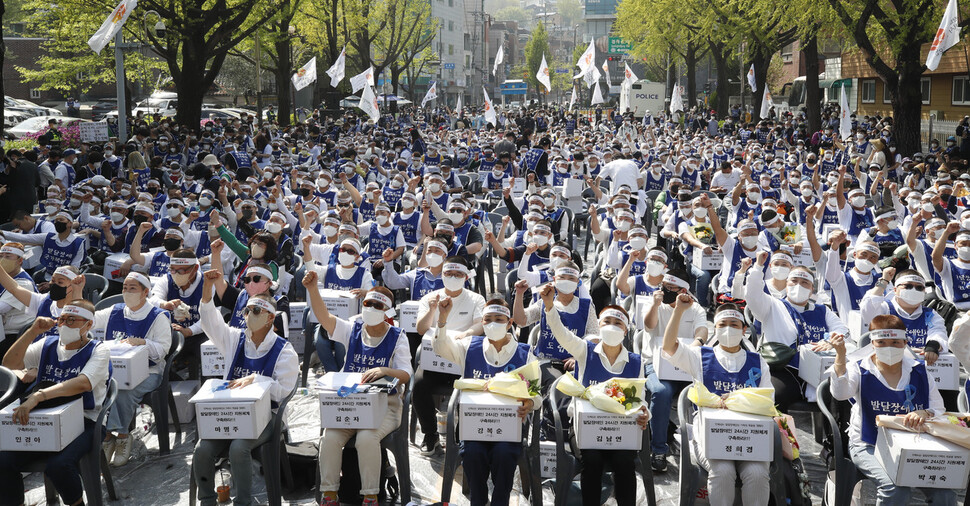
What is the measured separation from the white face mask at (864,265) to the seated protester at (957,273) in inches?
64.2

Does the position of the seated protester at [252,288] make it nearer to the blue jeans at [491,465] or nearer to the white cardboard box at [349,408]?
the white cardboard box at [349,408]

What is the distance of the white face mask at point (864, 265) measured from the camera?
839cm

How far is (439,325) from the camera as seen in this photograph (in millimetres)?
6742

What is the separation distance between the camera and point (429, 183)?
13984mm

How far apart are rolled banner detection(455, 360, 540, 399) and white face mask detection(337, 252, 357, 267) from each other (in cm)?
370

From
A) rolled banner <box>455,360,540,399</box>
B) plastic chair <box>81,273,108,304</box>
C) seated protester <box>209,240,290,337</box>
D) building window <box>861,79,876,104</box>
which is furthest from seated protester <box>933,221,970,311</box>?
building window <box>861,79,876,104</box>

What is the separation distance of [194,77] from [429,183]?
48.9 feet

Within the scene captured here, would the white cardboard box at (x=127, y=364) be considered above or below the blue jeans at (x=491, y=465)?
above

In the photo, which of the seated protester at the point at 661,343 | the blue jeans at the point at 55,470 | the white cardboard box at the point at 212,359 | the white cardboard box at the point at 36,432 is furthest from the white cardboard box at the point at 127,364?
the seated protester at the point at 661,343

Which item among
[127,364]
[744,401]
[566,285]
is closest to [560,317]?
[566,285]

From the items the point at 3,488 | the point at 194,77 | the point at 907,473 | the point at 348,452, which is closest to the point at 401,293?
the point at 348,452

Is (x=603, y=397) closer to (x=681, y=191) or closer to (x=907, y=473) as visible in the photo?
(x=907, y=473)

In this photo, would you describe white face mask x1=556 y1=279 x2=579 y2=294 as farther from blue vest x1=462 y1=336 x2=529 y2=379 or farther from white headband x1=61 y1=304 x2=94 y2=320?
white headband x1=61 y1=304 x2=94 y2=320

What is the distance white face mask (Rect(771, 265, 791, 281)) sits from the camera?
7.94 metres
